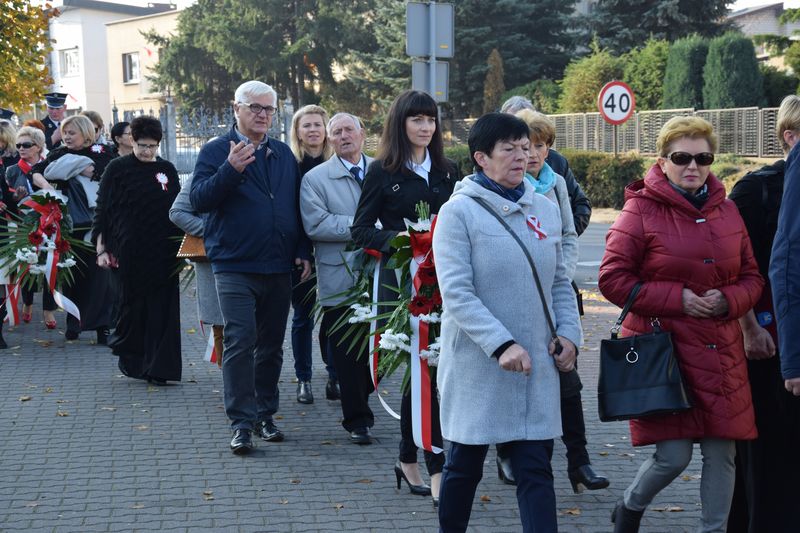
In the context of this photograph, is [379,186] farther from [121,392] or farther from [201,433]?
[121,392]

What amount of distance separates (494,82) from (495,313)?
140ft

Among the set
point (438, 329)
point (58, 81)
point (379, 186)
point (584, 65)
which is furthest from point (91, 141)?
point (58, 81)

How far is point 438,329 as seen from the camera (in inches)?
215

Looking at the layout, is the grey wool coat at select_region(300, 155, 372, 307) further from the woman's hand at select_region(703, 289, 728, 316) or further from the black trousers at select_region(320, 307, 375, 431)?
the woman's hand at select_region(703, 289, 728, 316)

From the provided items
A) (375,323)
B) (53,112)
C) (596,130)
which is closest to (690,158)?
(375,323)

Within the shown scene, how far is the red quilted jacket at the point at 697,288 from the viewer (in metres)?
4.32

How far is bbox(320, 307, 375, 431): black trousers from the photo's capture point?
22.0ft

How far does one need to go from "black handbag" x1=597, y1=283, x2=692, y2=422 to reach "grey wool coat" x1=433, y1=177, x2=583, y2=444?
0.22 meters

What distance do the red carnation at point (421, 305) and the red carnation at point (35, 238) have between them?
626cm

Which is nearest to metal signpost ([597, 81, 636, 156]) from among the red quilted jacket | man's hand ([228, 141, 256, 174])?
man's hand ([228, 141, 256, 174])

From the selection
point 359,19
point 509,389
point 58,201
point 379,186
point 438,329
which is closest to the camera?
point 509,389

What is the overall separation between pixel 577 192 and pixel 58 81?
71950 mm

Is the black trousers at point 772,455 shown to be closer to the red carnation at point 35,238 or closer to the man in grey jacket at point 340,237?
the man in grey jacket at point 340,237

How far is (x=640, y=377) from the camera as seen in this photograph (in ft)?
14.3
